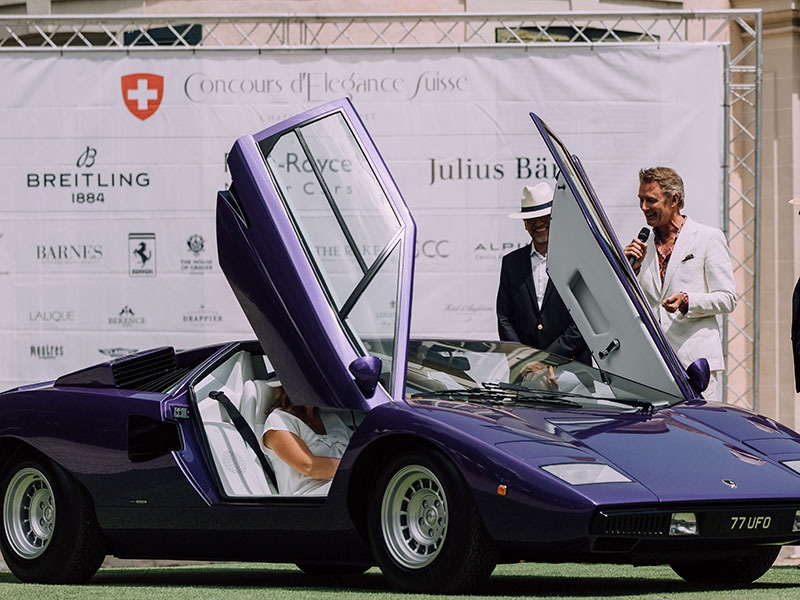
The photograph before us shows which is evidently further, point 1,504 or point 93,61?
point 93,61

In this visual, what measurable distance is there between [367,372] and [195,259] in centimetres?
488

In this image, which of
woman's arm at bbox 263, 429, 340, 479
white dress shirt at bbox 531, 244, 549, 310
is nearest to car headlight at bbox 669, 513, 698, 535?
woman's arm at bbox 263, 429, 340, 479

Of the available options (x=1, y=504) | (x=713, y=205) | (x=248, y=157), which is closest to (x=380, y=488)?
(x=248, y=157)

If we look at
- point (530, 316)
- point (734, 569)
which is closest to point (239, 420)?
point (530, 316)

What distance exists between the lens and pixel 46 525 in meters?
8.17

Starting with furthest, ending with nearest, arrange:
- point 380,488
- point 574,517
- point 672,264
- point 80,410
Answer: point 672,264
point 80,410
point 380,488
point 574,517

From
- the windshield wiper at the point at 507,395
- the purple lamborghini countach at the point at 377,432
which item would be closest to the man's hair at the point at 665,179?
the purple lamborghini countach at the point at 377,432

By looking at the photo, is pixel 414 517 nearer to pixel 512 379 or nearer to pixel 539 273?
pixel 512 379

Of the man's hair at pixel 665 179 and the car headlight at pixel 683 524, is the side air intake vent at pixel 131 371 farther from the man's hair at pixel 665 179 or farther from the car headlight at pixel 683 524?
the car headlight at pixel 683 524

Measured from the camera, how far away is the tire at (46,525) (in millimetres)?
7988

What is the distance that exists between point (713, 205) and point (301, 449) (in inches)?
186

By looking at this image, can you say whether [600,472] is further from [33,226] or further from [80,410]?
[33,226]

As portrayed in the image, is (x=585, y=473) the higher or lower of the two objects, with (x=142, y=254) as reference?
lower

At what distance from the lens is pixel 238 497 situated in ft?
24.5
